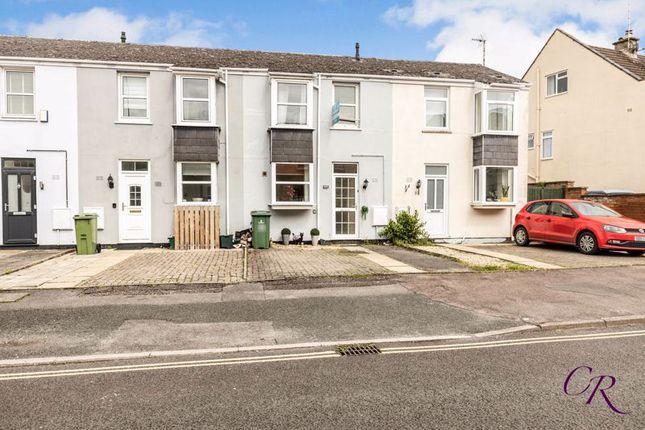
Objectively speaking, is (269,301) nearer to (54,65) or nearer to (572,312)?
(572,312)

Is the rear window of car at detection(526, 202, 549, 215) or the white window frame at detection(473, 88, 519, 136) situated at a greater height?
the white window frame at detection(473, 88, 519, 136)

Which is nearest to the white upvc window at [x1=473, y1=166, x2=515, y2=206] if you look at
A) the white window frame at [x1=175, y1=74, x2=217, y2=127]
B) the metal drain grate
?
the white window frame at [x1=175, y1=74, x2=217, y2=127]

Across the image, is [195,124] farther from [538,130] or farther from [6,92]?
[538,130]

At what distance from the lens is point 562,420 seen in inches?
140

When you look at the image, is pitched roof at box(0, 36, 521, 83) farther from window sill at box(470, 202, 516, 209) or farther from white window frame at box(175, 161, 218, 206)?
window sill at box(470, 202, 516, 209)

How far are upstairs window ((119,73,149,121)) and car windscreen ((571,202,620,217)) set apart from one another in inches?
562

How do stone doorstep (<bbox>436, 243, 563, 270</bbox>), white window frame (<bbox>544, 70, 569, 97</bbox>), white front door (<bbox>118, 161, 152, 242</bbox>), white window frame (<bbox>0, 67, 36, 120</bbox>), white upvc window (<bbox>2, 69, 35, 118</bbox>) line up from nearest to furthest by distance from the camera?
stone doorstep (<bbox>436, 243, 563, 270</bbox>)
white window frame (<bbox>0, 67, 36, 120</bbox>)
white upvc window (<bbox>2, 69, 35, 118</bbox>)
white front door (<bbox>118, 161, 152, 242</bbox>)
white window frame (<bbox>544, 70, 569, 97</bbox>)

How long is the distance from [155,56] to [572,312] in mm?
15395

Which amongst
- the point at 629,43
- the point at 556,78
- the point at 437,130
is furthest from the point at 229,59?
the point at 629,43

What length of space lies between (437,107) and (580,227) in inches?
267

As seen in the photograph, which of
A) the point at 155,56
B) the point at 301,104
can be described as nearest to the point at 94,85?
the point at 155,56

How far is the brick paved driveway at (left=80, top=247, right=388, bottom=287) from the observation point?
9414mm

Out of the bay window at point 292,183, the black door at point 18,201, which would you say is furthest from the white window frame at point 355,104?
the black door at point 18,201

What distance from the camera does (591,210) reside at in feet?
46.7
